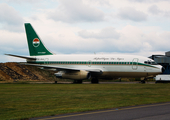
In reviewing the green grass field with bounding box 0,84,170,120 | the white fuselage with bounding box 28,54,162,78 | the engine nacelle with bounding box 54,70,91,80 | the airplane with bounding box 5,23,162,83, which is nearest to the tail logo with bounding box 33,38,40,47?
the airplane with bounding box 5,23,162,83

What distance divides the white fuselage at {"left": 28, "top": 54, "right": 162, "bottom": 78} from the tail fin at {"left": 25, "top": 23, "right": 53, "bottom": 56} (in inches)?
117

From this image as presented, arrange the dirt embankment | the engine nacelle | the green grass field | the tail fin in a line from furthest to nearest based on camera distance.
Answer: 1. the dirt embankment
2. the tail fin
3. the engine nacelle
4. the green grass field

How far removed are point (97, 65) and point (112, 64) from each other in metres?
2.50

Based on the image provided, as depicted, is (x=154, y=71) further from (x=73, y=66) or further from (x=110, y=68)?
(x=73, y=66)

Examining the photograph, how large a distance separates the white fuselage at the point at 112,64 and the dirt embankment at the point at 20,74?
54.4 ft

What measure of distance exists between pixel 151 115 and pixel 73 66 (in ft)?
99.0

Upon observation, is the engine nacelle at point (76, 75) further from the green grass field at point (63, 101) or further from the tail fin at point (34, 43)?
the green grass field at point (63, 101)

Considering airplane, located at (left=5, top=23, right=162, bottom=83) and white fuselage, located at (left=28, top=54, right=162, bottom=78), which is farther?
airplane, located at (left=5, top=23, right=162, bottom=83)

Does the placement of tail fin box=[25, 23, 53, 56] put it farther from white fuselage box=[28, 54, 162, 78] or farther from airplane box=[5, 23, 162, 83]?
white fuselage box=[28, 54, 162, 78]

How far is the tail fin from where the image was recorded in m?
43.0

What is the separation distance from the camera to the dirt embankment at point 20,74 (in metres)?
54.2

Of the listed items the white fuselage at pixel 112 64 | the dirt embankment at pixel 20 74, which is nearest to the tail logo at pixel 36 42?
the white fuselage at pixel 112 64

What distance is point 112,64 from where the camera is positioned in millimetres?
36719

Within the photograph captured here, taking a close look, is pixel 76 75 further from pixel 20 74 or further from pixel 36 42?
pixel 20 74
